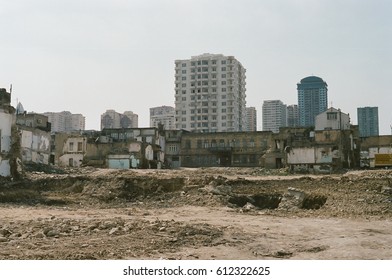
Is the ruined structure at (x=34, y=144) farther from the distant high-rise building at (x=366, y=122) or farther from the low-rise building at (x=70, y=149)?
the distant high-rise building at (x=366, y=122)

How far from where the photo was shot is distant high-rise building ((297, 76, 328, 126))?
484ft

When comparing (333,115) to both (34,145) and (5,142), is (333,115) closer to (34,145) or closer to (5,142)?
(34,145)

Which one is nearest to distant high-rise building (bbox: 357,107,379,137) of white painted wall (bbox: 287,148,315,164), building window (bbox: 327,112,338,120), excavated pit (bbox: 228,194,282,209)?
building window (bbox: 327,112,338,120)

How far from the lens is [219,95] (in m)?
118

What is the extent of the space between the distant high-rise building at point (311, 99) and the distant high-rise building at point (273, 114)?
7304 mm

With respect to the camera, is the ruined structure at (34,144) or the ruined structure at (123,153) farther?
the ruined structure at (123,153)

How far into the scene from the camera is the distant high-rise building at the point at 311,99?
484ft

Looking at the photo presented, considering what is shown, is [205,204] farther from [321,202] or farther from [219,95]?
[219,95]

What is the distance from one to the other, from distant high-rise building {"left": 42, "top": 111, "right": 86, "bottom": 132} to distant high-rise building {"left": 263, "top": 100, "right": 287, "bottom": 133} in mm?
60681

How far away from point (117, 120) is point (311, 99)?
195 ft

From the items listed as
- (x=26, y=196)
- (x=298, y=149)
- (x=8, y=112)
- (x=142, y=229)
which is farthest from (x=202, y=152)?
(x=142, y=229)

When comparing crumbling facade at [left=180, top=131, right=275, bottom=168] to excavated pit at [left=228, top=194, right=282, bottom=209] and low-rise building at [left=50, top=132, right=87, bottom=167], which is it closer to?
low-rise building at [left=50, top=132, right=87, bottom=167]

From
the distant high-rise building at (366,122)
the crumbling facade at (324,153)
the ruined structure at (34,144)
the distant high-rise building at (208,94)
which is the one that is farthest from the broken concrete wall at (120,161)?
the distant high-rise building at (208,94)

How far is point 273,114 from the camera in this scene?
163 meters
